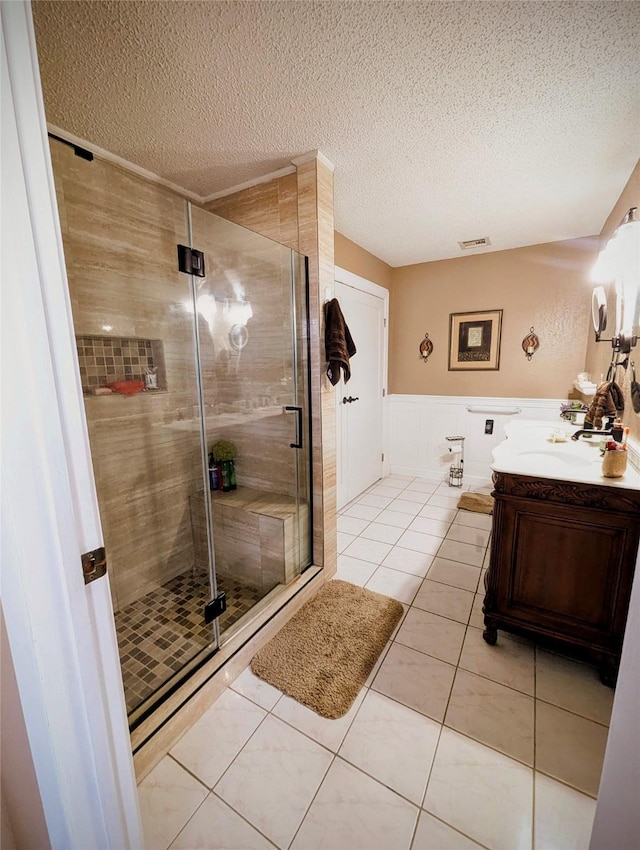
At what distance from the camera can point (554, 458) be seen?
1.76 m

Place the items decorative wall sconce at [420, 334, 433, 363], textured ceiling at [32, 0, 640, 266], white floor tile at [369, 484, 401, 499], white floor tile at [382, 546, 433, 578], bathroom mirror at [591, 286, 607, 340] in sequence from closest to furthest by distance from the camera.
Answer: textured ceiling at [32, 0, 640, 266], white floor tile at [382, 546, 433, 578], bathroom mirror at [591, 286, 607, 340], white floor tile at [369, 484, 401, 499], decorative wall sconce at [420, 334, 433, 363]

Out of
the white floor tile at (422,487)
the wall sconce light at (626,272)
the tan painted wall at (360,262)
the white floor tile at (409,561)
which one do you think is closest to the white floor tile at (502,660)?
the white floor tile at (409,561)

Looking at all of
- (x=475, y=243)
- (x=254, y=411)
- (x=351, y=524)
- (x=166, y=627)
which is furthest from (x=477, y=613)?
(x=475, y=243)

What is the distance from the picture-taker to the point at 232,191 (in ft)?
7.24

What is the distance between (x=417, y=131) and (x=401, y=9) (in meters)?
0.63

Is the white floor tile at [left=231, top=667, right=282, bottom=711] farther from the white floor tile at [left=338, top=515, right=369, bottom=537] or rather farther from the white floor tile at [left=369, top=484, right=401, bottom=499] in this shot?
the white floor tile at [left=369, top=484, right=401, bottom=499]

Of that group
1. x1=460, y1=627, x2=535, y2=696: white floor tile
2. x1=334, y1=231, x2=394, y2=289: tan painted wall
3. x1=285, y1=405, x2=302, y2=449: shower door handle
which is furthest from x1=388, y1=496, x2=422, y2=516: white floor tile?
x1=334, y1=231, x2=394, y2=289: tan painted wall

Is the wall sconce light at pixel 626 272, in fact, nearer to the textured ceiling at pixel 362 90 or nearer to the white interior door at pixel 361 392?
the textured ceiling at pixel 362 90

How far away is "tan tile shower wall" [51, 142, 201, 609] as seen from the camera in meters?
1.70

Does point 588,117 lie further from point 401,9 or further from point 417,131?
point 401,9

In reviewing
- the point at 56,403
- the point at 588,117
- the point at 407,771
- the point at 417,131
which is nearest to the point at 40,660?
the point at 56,403

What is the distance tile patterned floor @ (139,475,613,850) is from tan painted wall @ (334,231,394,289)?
111 inches

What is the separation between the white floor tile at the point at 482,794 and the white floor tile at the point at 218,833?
55cm

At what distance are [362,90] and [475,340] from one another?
269cm
